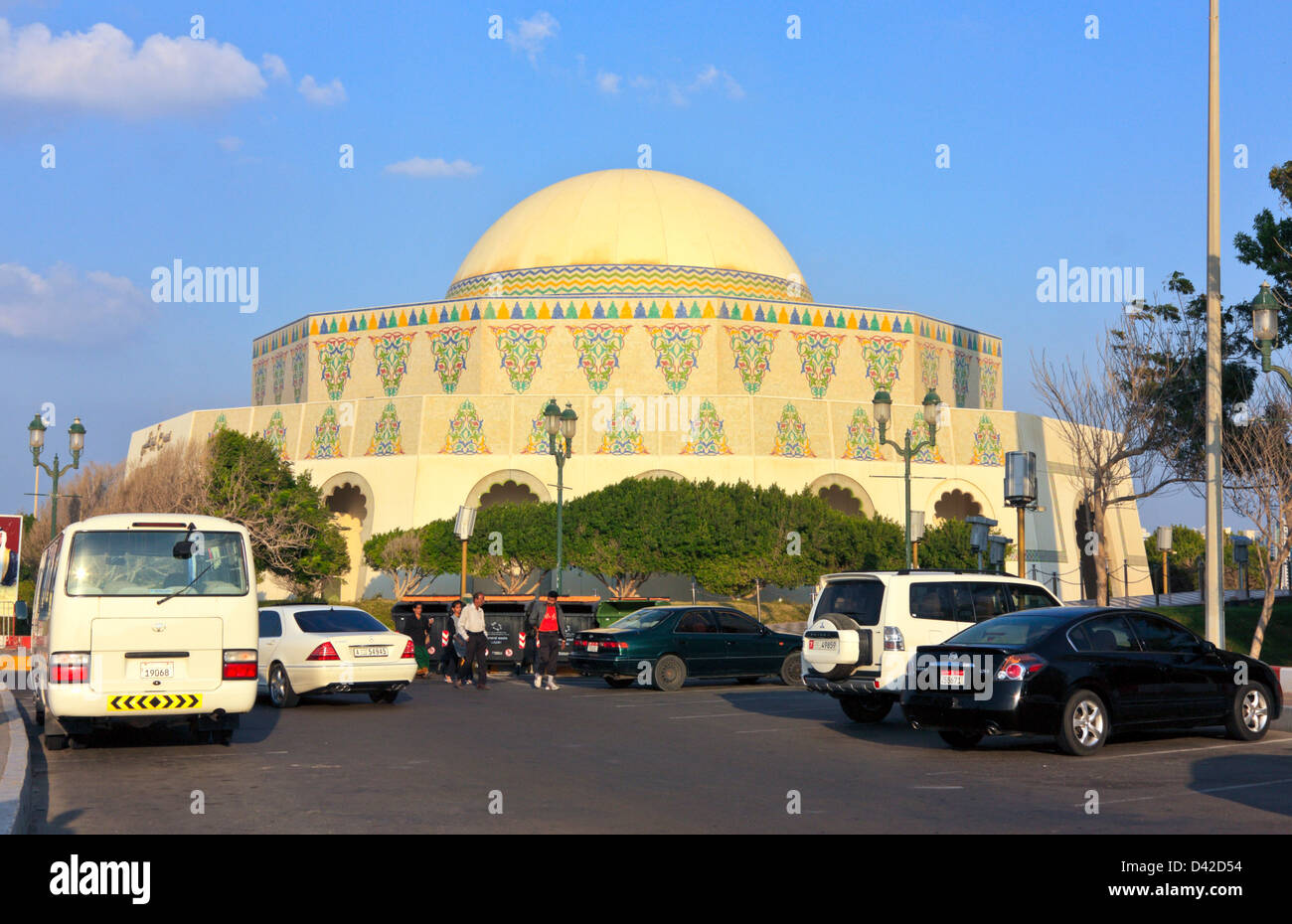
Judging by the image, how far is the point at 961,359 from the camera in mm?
53688

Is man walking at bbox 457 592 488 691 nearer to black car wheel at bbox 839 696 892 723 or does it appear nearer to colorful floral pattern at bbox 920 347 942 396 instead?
black car wheel at bbox 839 696 892 723

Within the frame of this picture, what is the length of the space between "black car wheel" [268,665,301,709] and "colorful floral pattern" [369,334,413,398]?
3187 cm

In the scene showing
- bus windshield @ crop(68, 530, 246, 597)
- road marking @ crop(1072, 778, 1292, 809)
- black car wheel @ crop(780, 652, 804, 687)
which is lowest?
black car wheel @ crop(780, 652, 804, 687)

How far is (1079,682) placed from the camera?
1279 centimetres

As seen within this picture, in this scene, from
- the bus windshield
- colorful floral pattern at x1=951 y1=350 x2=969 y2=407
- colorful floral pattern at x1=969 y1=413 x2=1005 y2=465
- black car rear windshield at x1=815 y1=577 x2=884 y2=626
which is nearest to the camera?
the bus windshield

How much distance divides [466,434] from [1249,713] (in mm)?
36270

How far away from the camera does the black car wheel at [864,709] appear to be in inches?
632

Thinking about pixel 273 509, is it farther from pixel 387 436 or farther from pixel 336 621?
pixel 336 621

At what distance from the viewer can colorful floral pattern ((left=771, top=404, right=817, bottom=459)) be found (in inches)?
1871

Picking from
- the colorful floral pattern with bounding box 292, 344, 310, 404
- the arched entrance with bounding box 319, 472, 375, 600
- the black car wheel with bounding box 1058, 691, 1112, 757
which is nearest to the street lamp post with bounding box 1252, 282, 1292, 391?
the black car wheel with bounding box 1058, 691, 1112, 757

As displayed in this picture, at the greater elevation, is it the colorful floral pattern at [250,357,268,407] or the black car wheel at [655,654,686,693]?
the colorful floral pattern at [250,357,268,407]

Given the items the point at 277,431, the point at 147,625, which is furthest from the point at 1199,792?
the point at 277,431

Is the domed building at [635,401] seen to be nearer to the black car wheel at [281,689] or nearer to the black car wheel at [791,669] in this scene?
the black car wheel at [791,669]
